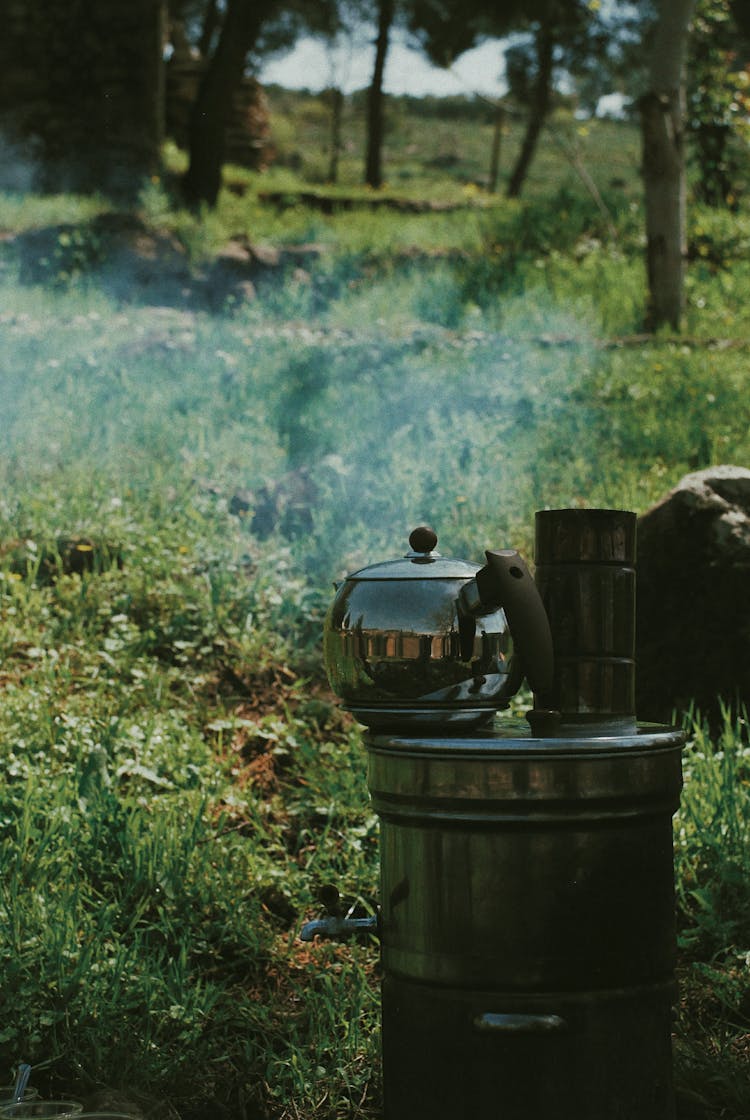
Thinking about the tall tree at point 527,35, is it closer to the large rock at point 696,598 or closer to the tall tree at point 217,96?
the tall tree at point 217,96

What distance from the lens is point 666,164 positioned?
8.53 meters

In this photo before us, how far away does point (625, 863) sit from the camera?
2.27 meters

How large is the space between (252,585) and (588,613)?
2465 millimetres

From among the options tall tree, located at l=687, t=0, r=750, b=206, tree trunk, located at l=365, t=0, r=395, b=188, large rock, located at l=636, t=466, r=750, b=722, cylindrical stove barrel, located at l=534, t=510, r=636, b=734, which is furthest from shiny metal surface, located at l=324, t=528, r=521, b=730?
tree trunk, located at l=365, t=0, r=395, b=188

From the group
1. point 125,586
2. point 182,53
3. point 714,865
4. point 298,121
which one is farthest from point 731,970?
point 298,121

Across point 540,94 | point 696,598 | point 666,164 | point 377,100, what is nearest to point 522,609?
point 696,598

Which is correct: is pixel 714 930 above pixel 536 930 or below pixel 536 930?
below

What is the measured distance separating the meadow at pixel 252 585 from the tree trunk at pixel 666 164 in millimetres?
310

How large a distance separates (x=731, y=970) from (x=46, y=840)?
1.75 metres

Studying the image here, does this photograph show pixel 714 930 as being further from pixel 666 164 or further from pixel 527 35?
pixel 527 35

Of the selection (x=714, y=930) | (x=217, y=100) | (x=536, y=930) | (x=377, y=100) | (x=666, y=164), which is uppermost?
(x=377, y=100)

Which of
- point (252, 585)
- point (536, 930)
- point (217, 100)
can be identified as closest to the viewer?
point (536, 930)

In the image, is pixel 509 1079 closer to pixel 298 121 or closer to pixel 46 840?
pixel 46 840

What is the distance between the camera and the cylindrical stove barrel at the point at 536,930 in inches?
86.7
